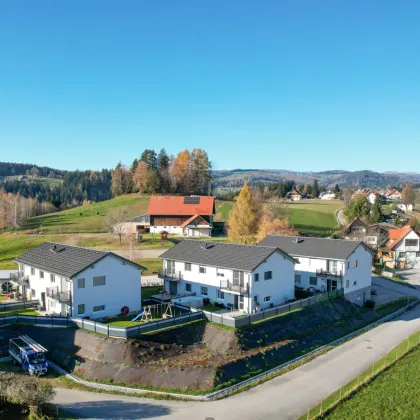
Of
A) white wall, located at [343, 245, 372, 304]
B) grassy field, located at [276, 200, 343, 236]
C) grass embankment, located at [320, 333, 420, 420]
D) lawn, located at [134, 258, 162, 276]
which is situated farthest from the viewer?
grassy field, located at [276, 200, 343, 236]

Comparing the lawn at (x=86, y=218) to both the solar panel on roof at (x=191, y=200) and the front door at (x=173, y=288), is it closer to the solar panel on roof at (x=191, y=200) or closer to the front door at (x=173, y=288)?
the solar panel on roof at (x=191, y=200)

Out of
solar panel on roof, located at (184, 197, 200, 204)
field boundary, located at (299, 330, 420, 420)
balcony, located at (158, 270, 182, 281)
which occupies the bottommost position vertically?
field boundary, located at (299, 330, 420, 420)

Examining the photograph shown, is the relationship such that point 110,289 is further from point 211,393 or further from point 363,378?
point 363,378

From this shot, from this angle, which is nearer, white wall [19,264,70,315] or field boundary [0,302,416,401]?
field boundary [0,302,416,401]

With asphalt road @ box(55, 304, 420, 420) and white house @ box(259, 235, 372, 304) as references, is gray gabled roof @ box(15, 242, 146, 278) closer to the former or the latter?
asphalt road @ box(55, 304, 420, 420)

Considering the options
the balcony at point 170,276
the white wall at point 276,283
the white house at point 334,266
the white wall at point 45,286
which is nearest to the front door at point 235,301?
the white wall at point 276,283

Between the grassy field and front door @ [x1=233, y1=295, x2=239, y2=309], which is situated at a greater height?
the grassy field

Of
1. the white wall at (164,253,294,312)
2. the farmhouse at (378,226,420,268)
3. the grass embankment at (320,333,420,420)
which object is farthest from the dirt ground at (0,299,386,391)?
the farmhouse at (378,226,420,268)

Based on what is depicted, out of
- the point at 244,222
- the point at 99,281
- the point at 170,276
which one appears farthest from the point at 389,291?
the point at 99,281
